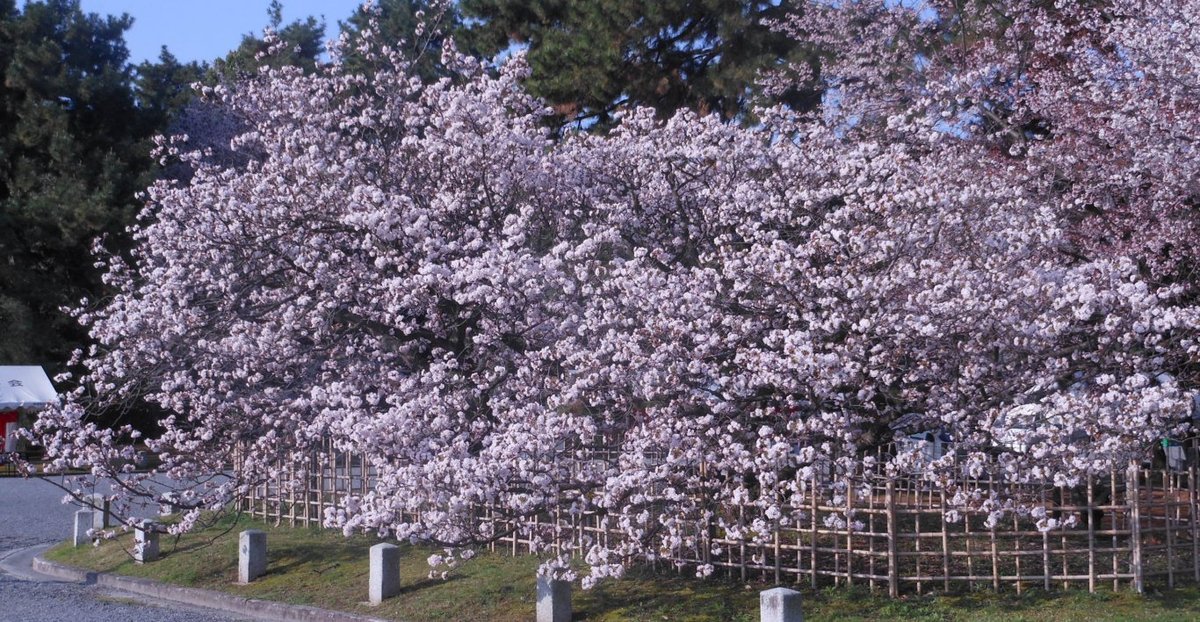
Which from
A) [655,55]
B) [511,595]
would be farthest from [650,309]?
[655,55]

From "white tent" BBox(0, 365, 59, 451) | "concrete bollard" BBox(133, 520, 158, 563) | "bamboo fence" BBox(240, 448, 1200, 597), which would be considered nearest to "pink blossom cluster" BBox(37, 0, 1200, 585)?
"bamboo fence" BBox(240, 448, 1200, 597)

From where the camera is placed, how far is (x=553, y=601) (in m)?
8.91

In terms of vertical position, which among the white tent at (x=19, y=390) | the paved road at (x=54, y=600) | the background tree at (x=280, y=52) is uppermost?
the background tree at (x=280, y=52)

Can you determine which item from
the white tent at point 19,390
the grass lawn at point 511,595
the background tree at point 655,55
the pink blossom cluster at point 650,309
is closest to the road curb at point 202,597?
the grass lawn at point 511,595

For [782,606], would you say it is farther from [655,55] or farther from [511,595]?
[655,55]

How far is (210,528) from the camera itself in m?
14.2

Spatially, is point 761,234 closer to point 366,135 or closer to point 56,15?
point 366,135

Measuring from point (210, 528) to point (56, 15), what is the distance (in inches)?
927

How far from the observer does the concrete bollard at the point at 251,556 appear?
11.8m

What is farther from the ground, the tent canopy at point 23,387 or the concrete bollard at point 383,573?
the tent canopy at point 23,387

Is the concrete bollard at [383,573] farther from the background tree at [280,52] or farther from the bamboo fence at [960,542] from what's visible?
the background tree at [280,52]

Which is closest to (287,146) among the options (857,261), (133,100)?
(857,261)

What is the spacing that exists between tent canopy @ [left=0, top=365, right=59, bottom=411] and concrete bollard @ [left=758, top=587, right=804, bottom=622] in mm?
23526

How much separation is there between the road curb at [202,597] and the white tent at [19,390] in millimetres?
14288
